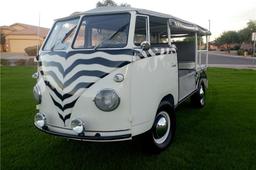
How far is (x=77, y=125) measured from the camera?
139 inches

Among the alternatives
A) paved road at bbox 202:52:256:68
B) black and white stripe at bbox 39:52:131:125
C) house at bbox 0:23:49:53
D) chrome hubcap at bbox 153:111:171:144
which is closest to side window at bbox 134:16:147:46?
black and white stripe at bbox 39:52:131:125

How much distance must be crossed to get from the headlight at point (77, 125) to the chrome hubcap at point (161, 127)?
123 cm

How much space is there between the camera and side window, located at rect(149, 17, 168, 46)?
455 centimetres

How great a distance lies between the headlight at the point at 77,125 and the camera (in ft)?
11.4

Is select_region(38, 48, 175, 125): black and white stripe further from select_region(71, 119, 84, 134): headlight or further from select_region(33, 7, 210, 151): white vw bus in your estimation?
select_region(71, 119, 84, 134): headlight

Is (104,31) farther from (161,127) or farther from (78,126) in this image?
(161,127)

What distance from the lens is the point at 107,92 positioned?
135 inches

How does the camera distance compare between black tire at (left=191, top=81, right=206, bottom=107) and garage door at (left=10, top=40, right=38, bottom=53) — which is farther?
garage door at (left=10, top=40, right=38, bottom=53)

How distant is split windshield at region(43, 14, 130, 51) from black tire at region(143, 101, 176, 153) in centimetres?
124

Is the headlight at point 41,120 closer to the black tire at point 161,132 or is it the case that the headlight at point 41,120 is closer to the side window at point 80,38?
the side window at point 80,38

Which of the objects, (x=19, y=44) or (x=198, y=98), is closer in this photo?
(x=198, y=98)

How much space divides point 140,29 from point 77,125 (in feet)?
5.77

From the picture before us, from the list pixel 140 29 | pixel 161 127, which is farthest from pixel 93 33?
pixel 161 127

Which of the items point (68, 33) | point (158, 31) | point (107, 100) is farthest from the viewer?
point (158, 31)
